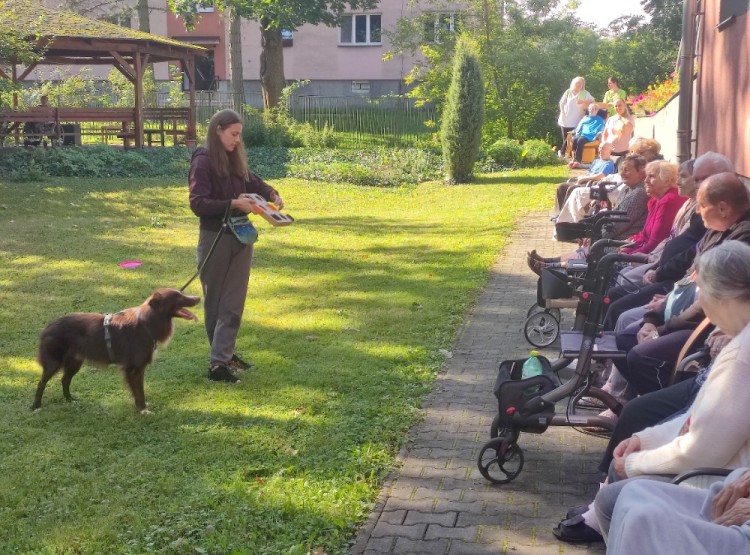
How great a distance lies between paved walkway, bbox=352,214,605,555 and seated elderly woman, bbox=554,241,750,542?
67 centimetres

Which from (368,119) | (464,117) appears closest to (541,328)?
(464,117)

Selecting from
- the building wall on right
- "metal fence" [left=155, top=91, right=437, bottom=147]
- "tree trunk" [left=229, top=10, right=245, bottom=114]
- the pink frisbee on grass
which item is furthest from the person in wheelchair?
"tree trunk" [left=229, top=10, right=245, bottom=114]

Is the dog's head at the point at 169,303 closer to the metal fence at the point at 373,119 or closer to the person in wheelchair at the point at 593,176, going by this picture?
the person in wheelchair at the point at 593,176

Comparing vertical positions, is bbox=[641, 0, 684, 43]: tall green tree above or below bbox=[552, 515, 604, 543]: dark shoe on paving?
above

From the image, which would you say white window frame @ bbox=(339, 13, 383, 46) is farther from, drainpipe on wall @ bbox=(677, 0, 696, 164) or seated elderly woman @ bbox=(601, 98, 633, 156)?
drainpipe on wall @ bbox=(677, 0, 696, 164)

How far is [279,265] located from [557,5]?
2476 centimetres

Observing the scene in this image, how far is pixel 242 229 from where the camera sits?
712cm

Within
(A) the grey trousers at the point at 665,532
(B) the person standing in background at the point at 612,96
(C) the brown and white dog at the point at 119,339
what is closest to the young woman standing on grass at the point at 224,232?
(C) the brown and white dog at the point at 119,339

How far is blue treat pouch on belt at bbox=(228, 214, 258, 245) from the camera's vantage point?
7070 millimetres

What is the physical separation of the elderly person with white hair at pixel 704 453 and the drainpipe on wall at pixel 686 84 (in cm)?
897

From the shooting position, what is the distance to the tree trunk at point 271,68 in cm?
3838

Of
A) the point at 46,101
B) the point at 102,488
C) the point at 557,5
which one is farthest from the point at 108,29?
the point at 102,488

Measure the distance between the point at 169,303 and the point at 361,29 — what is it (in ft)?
139

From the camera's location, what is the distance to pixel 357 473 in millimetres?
5402
